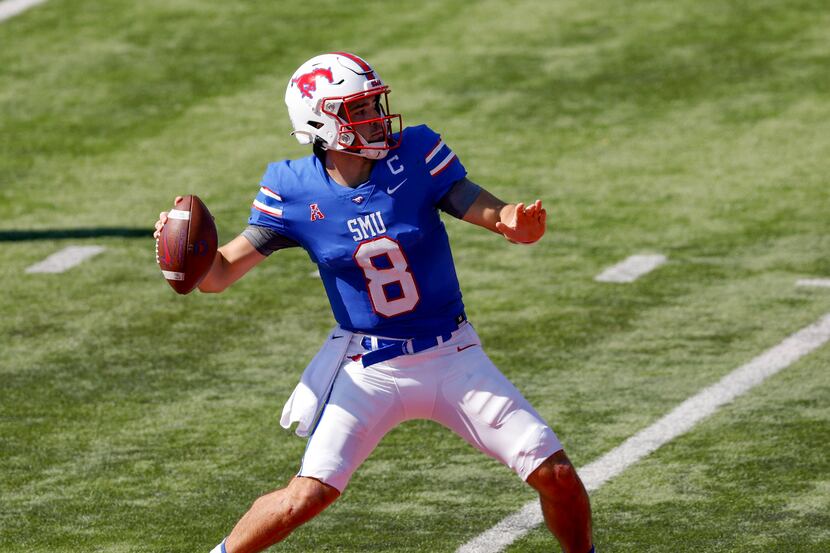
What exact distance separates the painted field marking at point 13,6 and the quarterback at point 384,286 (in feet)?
37.3

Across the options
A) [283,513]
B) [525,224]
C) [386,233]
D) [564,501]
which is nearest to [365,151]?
[386,233]

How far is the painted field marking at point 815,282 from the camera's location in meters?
10.2

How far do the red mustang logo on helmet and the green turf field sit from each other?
1.88m

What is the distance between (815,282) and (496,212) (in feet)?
16.6

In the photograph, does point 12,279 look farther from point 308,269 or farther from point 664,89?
point 664,89

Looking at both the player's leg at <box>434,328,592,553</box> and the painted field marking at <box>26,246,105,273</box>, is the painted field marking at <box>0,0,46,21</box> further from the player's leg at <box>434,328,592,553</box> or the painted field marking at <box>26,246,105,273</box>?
the player's leg at <box>434,328,592,553</box>

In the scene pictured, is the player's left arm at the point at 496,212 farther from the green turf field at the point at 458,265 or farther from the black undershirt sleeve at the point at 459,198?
the green turf field at the point at 458,265

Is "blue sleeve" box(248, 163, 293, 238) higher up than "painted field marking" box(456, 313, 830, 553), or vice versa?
"blue sleeve" box(248, 163, 293, 238)

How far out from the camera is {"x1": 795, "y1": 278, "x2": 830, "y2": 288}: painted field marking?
1022cm

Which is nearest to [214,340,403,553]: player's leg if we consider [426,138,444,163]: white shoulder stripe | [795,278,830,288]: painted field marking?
[426,138,444,163]: white shoulder stripe

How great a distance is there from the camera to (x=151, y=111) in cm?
1437

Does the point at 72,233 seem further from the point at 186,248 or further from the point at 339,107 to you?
the point at 339,107

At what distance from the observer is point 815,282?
1027 centimetres

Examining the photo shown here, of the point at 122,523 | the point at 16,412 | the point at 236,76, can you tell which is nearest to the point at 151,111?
the point at 236,76
